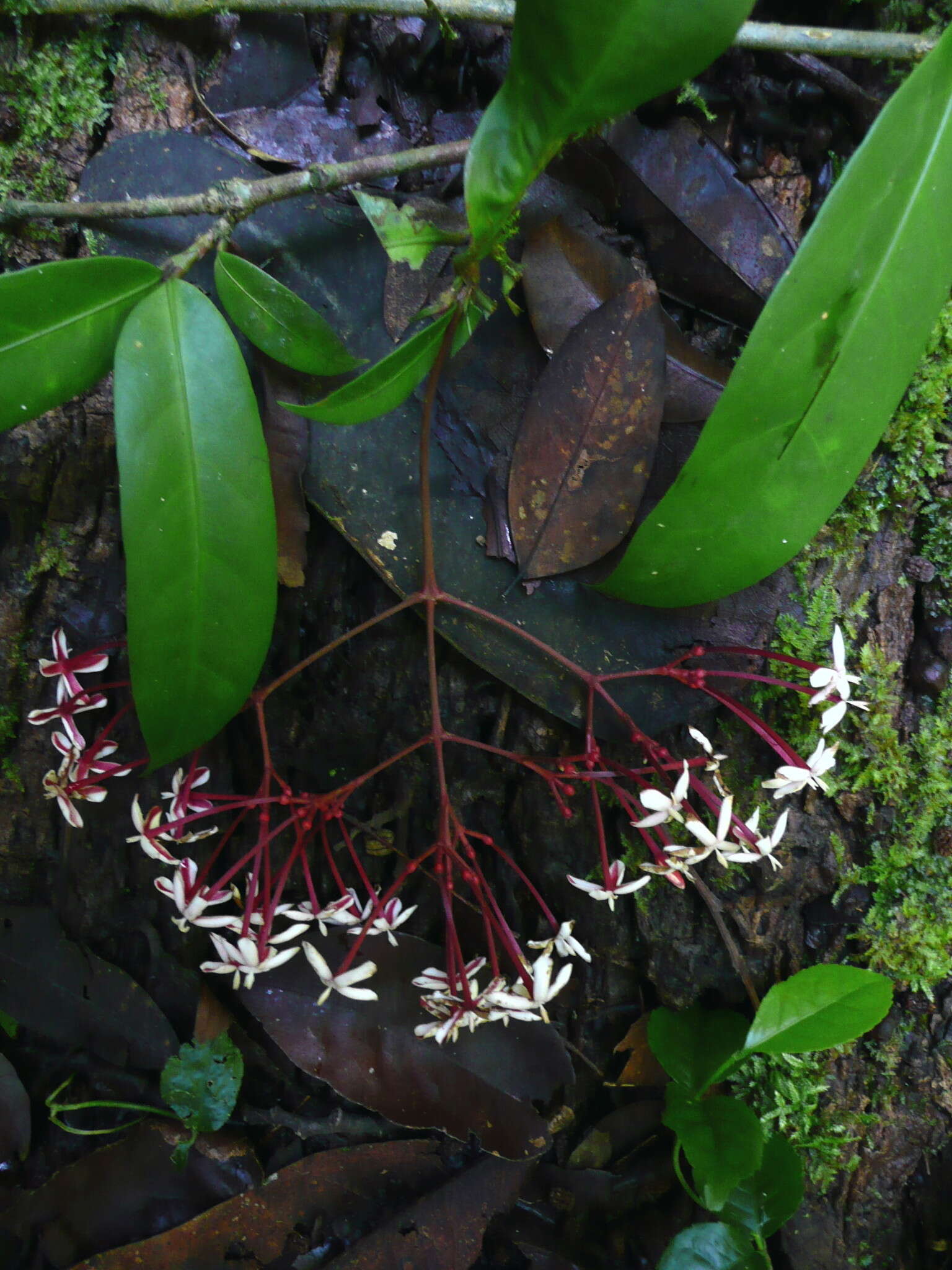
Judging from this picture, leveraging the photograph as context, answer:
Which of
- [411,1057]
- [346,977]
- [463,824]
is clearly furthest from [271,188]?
[411,1057]

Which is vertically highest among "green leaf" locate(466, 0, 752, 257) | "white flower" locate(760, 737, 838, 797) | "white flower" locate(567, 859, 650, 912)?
"green leaf" locate(466, 0, 752, 257)

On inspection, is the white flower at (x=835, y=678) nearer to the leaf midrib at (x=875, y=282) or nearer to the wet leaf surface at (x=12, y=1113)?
the leaf midrib at (x=875, y=282)

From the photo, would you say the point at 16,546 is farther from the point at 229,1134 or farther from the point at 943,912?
the point at 943,912

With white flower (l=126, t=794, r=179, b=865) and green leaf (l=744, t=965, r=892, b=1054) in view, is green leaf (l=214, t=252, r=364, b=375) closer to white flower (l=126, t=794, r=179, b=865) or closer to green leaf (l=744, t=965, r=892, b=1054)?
white flower (l=126, t=794, r=179, b=865)

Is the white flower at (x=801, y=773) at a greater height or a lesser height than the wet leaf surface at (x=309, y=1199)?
greater

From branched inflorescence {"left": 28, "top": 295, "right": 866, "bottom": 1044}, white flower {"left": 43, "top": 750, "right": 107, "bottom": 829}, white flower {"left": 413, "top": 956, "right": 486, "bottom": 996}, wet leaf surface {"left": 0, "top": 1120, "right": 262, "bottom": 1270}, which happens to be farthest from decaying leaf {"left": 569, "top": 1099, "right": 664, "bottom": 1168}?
white flower {"left": 43, "top": 750, "right": 107, "bottom": 829}

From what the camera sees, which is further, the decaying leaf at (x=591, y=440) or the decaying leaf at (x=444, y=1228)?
the decaying leaf at (x=444, y=1228)

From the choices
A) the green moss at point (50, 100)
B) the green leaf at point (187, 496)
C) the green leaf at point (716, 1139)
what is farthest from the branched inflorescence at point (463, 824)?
the green moss at point (50, 100)

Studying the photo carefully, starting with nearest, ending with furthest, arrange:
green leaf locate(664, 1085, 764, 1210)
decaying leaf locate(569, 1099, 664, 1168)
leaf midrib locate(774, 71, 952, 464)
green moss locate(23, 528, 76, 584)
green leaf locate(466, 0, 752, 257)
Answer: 1. green leaf locate(466, 0, 752, 257)
2. leaf midrib locate(774, 71, 952, 464)
3. green leaf locate(664, 1085, 764, 1210)
4. green moss locate(23, 528, 76, 584)
5. decaying leaf locate(569, 1099, 664, 1168)
